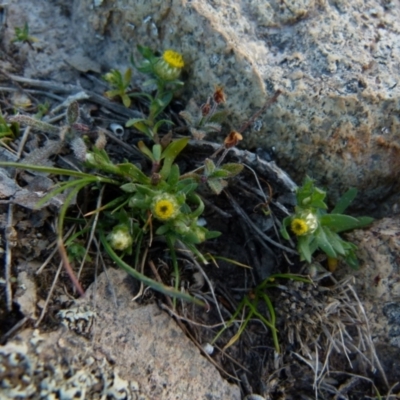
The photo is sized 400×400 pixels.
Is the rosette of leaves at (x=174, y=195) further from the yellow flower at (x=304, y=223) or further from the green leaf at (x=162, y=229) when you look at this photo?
the yellow flower at (x=304, y=223)

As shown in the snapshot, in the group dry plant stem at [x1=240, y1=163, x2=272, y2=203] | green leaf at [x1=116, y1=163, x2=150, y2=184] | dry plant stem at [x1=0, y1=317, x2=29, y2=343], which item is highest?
dry plant stem at [x1=240, y1=163, x2=272, y2=203]

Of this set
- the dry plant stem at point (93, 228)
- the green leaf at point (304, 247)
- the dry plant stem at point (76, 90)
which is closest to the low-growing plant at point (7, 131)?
the dry plant stem at point (76, 90)

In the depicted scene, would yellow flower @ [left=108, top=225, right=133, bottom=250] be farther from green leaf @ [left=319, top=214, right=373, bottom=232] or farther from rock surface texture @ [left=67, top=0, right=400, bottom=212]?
green leaf @ [left=319, top=214, right=373, bottom=232]

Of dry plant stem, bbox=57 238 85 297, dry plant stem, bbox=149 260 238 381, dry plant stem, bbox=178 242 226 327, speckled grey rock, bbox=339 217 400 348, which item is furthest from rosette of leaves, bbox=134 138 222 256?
speckled grey rock, bbox=339 217 400 348

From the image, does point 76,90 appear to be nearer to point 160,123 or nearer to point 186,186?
point 160,123

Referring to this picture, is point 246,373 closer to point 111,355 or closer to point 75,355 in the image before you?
point 111,355

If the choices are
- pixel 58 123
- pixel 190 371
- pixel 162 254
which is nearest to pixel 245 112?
pixel 162 254

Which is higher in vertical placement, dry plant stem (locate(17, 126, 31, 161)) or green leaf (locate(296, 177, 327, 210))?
green leaf (locate(296, 177, 327, 210))
